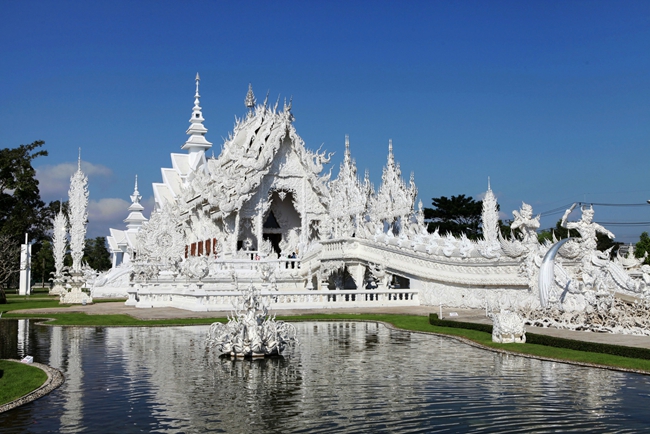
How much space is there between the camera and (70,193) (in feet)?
123

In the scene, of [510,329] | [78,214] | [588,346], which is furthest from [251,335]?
[78,214]

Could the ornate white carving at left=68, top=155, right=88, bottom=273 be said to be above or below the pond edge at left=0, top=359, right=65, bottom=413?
above

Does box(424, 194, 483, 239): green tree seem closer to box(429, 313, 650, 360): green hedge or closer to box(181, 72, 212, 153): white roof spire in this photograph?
box(181, 72, 212, 153): white roof spire

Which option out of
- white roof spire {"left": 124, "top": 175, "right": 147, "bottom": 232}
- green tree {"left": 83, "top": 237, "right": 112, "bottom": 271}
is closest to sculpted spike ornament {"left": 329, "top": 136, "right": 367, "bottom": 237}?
white roof spire {"left": 124, "top": 175, "right": 147, "bottom": 232}

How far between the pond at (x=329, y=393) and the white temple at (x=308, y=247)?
4982 mm

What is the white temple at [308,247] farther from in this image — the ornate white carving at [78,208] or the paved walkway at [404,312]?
the ornate white carving at [78,208]

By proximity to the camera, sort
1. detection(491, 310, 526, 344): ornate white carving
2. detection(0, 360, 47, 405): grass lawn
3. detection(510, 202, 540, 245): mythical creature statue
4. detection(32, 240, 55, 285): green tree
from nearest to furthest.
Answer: detection(0, 360, 47, 405): grass lawn, detection(491, 310, 526, 344): ornate white carving, detection(510, 202, 540, 245): mythical creature statue, detection(32, 240, 55, 285): green tree

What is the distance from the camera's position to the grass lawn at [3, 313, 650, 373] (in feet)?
40.4

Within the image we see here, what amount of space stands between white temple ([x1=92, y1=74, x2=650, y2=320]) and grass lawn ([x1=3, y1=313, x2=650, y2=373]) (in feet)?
6.34

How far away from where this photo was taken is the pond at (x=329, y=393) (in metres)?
8.36

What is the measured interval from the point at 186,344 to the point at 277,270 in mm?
18843

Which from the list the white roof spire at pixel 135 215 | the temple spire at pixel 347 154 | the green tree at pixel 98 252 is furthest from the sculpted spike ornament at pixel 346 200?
the green tree at pixel 98 252

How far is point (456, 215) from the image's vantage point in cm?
6138

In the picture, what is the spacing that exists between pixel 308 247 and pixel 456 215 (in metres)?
26.9
